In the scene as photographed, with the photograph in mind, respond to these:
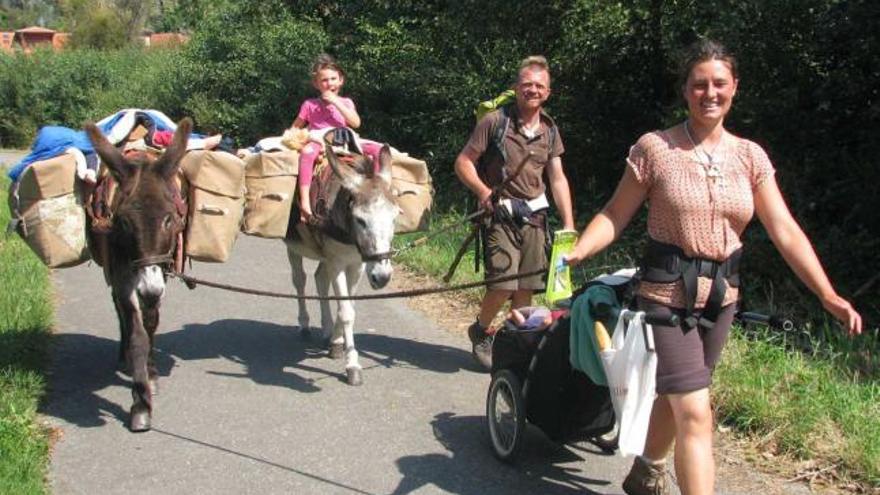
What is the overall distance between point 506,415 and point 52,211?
3.12 meters

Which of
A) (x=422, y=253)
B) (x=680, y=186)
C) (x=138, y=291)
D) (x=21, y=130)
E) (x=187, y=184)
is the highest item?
Answer: (x=680, y=186)

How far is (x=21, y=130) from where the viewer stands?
37.7 meters

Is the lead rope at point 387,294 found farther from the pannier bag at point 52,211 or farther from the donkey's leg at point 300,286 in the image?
the donkey's leg at point 300,286

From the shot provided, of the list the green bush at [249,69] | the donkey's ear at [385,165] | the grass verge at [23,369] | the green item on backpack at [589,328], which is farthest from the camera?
the green bush at [249,69]

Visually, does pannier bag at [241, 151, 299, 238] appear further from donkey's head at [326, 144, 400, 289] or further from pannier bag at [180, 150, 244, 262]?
donkey's head at [326, 144, 400, 289]

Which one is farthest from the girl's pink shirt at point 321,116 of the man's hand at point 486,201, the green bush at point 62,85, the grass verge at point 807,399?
the green bush at point 62,85

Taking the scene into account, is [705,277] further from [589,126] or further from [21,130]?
[21,130]

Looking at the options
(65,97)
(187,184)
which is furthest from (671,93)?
(65,97)

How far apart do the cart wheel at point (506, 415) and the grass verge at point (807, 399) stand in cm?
143

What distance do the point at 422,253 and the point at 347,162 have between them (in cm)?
427

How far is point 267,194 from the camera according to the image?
20.8ft

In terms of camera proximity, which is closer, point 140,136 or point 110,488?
point 110,488

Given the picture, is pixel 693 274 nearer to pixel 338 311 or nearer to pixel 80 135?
pixel 338 311

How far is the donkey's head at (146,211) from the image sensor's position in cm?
510
